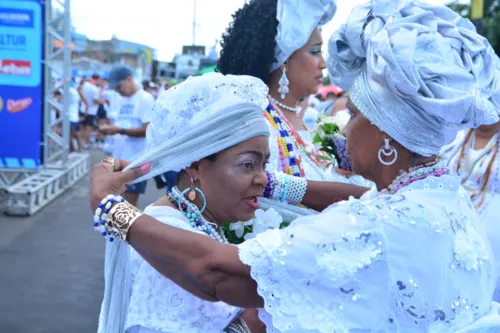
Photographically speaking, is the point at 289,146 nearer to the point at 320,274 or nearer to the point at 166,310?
the point at 166,310

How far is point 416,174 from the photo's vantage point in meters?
1.86

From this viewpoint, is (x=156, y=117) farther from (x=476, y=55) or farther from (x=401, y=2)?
(x=476, y=55)

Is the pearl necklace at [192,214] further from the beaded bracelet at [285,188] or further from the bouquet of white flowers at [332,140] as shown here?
the bouquet of white flowers at [332,140]

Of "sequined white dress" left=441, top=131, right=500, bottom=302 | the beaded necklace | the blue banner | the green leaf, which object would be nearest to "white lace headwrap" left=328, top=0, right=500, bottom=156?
the green leaf

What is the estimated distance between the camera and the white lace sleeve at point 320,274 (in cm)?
155

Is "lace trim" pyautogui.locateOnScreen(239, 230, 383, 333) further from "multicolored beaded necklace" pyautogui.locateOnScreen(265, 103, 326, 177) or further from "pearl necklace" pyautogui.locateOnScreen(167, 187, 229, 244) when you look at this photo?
"multicolored beaded necklace" pyautogui.locateOnScreen(265, 103, 326, 177)

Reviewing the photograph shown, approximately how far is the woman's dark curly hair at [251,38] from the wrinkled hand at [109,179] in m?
1.41

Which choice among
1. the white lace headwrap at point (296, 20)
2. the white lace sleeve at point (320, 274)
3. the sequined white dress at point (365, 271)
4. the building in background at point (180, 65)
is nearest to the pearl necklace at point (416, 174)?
Answer: the sequined white dress at point (365, 271)

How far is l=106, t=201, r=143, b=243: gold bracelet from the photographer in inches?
63.1

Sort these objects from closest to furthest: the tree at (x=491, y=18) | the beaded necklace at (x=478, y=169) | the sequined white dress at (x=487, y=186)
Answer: the sequined white dress at (x=487, y=186) < the beaded necklace at (x=478, y=169) < the tree at (x=491, y=18)

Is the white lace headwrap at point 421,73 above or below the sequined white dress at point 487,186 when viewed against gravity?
above

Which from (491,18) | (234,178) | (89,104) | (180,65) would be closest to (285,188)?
(234,178)

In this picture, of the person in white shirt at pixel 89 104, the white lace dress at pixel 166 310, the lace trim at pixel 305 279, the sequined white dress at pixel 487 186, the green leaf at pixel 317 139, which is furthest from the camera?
the person in white shirt at pixel 89 104

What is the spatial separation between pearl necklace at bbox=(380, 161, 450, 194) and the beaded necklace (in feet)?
8.30
